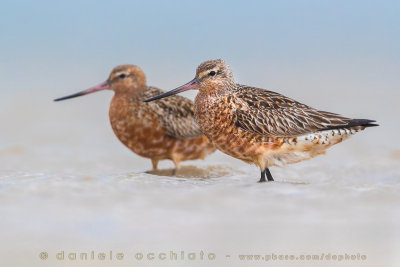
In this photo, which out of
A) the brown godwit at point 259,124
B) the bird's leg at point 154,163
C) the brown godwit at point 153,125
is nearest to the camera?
the brown godwit at point 259,124

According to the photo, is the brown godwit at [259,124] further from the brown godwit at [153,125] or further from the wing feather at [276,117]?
the brown godwit at [153,125]

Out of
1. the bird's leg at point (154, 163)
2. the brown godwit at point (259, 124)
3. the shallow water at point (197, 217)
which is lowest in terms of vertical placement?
the shallow water at point (197, 217)

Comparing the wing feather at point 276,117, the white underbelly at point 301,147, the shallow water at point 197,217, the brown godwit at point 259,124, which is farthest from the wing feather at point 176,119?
the white underbelly at point 301,147

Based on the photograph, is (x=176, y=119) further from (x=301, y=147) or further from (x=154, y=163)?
(x=301, y=147)

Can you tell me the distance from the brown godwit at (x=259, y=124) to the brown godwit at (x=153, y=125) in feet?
4.75

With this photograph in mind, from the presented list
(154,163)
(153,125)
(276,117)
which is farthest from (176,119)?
(276,117)

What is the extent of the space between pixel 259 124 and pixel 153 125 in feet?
7.15

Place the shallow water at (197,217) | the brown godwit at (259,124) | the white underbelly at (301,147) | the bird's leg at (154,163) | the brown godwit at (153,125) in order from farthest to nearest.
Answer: the bird's leg at (154,163), the brown godwit at (153,125), the white underbelly at (301,147), the brown godwit at (259,124), the shallow water at (197,217)

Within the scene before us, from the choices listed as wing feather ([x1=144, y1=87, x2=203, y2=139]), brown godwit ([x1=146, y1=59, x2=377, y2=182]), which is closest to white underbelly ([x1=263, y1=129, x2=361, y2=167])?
brown godwit ([x1=146, y1=59, x2=377, y2=182])

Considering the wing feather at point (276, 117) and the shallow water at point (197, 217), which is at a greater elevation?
the wing feather at point (276, 117)

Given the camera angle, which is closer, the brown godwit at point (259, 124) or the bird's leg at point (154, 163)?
the brown godwit at point (259, 124)

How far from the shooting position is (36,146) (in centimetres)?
1271

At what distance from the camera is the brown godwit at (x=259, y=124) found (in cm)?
814

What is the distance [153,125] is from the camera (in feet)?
32.4
